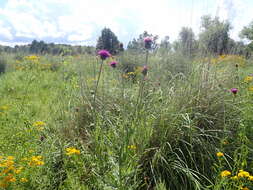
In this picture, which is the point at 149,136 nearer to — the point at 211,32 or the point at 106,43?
the point at 106,43

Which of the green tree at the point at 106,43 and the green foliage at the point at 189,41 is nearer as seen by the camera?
the green tree at the point at 106,43

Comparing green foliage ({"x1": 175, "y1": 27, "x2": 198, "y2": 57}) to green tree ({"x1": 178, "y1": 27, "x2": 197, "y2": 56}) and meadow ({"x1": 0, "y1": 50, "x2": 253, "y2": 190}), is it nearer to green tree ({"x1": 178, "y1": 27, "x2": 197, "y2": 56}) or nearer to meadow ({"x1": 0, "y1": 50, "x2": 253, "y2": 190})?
green tree ({"x1": 178, "y1": 27, "x2": 197, "y2": 56})

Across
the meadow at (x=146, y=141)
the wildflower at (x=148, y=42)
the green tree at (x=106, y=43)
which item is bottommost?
the meadow at (x=146, y=141)

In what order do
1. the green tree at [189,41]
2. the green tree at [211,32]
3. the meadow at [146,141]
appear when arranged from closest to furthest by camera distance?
the meadow at [146,141] → the green tree at [211,32] → the green tree at [189,41]

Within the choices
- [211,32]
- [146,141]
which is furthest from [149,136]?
[211,32]

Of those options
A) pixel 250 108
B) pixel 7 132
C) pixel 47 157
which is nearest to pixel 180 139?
pixel 250 108

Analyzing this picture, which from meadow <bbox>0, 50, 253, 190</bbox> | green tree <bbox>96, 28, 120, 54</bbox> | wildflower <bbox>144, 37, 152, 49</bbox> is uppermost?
green tree <bbox>96, 28, 120, 54</bbox>

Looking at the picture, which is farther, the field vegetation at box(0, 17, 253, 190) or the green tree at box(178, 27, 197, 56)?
the green tree at box(178, 27, 197, 56)

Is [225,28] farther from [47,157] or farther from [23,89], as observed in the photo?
[23,89]

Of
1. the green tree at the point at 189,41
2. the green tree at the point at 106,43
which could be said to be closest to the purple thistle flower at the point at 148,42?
the green tree at the point at 106,43

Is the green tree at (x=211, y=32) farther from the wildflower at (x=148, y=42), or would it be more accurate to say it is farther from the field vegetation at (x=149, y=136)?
the wildflower at (x=148, y=42)

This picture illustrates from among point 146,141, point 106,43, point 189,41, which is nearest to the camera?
point 146,141

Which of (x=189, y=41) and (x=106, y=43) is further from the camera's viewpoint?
(x=189, y=41)

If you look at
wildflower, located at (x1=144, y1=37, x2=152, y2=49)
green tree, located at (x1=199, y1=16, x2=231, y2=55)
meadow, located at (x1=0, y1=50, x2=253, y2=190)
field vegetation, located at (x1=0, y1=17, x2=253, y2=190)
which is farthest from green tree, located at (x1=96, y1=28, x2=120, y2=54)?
green tree, located at (x1=199, y1=16, x2=231, y2=55)
